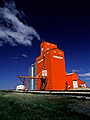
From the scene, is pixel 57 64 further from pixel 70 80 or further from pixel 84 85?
pixel 84 85

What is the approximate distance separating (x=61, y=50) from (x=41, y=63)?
248 inches

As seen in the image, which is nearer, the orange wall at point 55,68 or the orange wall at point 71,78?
the orange wall at point 55,68

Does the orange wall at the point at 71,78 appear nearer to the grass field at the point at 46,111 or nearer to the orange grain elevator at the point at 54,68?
the orange grain elevator at the point at 54,68

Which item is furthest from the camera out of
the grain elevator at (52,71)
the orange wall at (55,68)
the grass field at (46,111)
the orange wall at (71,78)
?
the orange wall at (71,78)

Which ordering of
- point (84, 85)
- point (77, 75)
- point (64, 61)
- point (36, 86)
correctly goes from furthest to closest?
point (84, 85) < point (77, 75) < point (36, 86) < point (64, 61)

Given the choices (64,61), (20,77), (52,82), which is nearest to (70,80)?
(64,61)

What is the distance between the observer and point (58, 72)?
74.1ft

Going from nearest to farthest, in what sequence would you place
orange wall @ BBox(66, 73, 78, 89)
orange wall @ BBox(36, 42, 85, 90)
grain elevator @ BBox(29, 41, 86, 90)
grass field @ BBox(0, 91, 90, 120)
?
grass field @ BBox(0, 91, 90, 120) < orange wall @ BBox(36, 42, 85, 90) < grain elevator @ BBox(29, 41, 86, 90) < orange wall @ BBox(66, 73, 78, 89)

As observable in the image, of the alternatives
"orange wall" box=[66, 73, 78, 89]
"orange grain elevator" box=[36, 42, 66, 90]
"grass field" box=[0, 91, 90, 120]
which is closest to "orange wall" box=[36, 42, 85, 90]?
"orange grain elevator" box=[36, 42, 66, 90]

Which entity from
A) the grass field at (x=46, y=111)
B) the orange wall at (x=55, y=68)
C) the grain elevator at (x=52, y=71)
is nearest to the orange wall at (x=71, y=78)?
the grain elevator at (x=52, y=71)

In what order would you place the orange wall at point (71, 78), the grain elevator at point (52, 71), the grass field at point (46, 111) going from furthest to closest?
the orange wall at point (71, 78) → the grain elevator at point (52, 71) → the grass field at point (46, 111)

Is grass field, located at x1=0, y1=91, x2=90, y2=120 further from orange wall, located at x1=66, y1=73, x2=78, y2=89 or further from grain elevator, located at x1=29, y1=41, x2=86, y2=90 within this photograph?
orange wall, located at x1=66, y1=73, x2=78, y2=89

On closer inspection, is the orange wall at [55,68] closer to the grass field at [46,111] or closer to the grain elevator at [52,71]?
the grain elevator at [52,71]

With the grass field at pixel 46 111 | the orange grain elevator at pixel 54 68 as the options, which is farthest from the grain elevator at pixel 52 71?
the grass field at pixel 46 111
